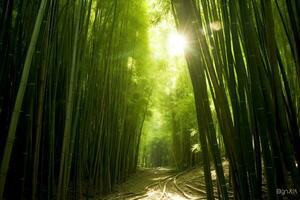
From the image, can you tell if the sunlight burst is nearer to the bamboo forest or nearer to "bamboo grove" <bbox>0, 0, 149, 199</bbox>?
the bamboo forest

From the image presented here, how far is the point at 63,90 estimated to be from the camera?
A: 3.08m

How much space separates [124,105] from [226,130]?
11.2ft

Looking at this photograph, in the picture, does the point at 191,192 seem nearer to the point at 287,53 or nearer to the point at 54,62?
the point at 287,53

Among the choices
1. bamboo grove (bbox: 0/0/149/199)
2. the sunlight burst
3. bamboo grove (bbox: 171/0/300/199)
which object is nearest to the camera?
bamboo grove (bbox: 171/0/300/199)

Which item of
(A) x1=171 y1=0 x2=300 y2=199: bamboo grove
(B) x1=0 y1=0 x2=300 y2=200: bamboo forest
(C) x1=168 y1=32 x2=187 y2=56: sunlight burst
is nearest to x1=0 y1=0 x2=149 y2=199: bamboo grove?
(B) x1=0 y1=0 x2=300 y2=200: bamboo forest

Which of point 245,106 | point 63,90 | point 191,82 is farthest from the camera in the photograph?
point 63,90

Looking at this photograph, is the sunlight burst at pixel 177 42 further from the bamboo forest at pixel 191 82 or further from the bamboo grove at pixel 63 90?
the bamboo grove at pixel 63 90

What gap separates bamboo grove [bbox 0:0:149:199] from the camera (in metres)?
1.98

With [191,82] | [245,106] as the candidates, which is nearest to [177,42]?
[191,82]

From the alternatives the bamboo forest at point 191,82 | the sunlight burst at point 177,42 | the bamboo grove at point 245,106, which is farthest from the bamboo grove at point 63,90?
the bamboo grove at point 245,106

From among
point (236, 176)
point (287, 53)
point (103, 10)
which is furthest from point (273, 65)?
point (103, 10)

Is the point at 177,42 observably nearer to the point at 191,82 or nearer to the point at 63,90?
the point at 191,82

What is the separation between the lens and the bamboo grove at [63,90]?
1.98 metres

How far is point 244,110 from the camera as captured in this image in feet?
5.18
